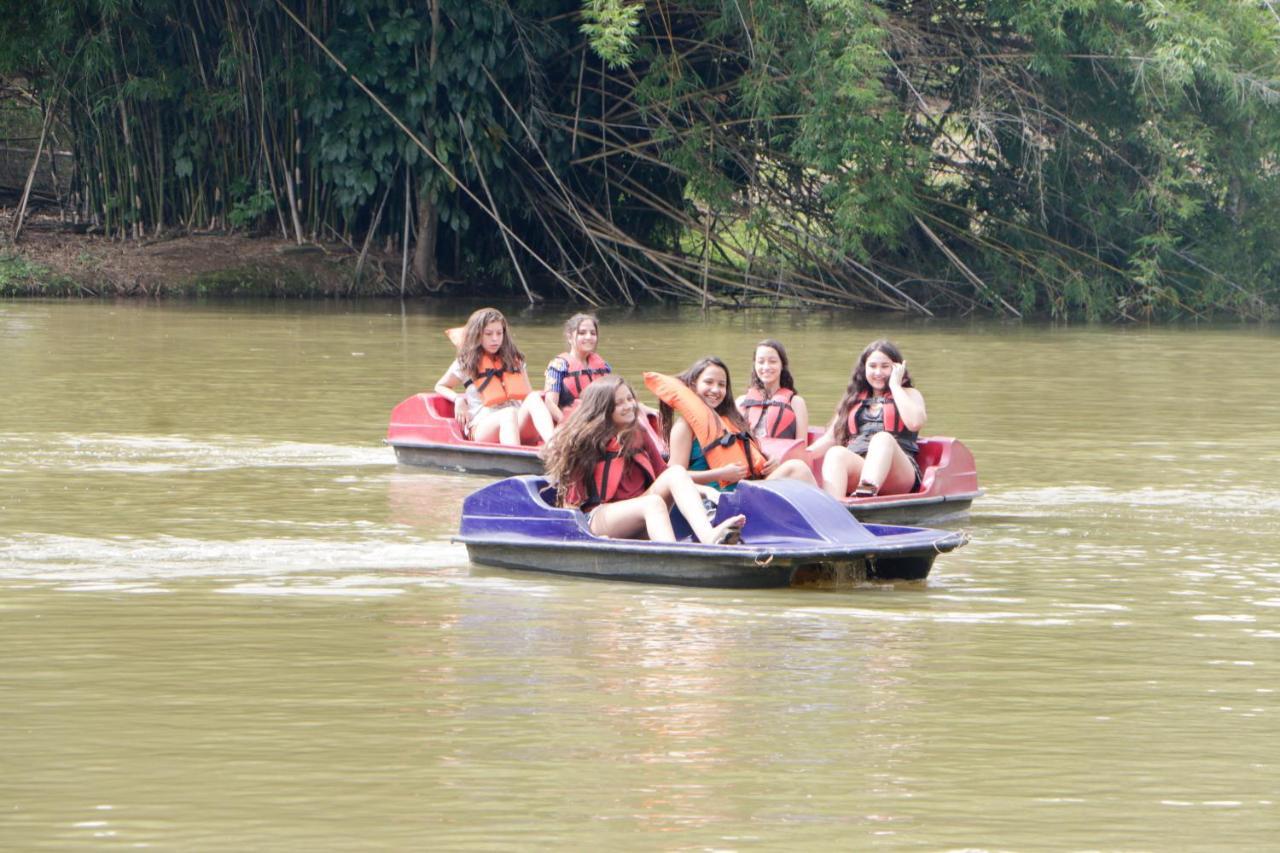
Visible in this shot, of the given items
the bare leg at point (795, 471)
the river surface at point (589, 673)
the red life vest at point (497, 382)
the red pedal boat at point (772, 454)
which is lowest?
the river surface at point (589, 673)

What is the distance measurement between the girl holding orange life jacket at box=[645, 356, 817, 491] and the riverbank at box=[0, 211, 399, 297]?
1779 cm

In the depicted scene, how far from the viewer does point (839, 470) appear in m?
9.00

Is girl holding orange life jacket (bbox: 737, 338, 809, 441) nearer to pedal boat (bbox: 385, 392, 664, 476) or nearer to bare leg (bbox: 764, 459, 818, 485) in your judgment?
bare leg (bbox: 764, 459, 818, 485)

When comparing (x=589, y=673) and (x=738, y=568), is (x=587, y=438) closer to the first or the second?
(x=738, y=568)

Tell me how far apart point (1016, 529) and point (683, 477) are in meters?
1.94

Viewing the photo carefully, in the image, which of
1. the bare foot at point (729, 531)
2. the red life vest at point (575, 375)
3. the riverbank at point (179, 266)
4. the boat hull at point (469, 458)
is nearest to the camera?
the bare foot at point (729, 531)

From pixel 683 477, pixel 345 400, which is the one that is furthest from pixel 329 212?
pixel 683 477

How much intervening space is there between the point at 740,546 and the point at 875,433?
2.33 m

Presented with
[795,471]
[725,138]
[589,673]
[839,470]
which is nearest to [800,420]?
[839,470]

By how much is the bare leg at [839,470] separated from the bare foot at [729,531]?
5.16 ft

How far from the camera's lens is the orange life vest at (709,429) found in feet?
26.7

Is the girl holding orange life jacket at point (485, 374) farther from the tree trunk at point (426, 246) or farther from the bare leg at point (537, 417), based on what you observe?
the tree trunk at point (426, 246)

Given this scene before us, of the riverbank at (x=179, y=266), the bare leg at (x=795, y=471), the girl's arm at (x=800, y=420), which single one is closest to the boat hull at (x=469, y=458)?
the girl's arm at (x=800, y=420)

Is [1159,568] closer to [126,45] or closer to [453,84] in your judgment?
[453,84]
